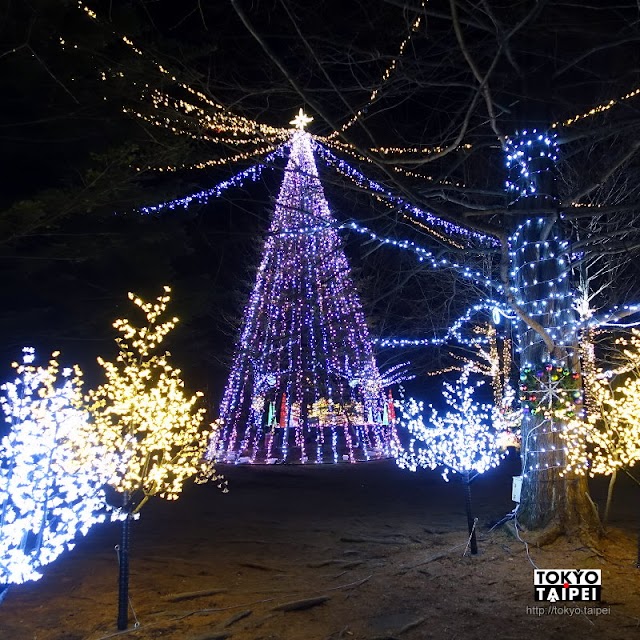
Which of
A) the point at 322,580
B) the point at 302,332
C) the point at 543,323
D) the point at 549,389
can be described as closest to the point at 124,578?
the point at 322,580

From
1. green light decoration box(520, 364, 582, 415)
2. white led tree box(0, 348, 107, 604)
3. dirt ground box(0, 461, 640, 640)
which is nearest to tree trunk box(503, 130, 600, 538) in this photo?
green light decoration box(520, 364, 582, 415)

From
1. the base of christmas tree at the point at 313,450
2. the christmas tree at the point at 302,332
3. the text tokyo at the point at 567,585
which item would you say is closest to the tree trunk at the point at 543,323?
the text tokyo at the point at 567,585

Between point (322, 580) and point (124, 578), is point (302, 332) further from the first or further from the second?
point (124, 578)

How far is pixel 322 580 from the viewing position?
20.6ft

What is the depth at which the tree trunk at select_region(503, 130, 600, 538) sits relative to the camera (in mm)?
6531

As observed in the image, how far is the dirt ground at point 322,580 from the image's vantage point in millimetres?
4754

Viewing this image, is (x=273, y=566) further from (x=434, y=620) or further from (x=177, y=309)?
(x=177, y=309)

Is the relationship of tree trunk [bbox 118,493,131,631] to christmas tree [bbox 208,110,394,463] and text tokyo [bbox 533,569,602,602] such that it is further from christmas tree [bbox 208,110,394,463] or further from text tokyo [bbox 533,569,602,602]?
christmas tree [bbox 208,110,394,463]

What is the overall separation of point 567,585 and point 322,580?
2656mm

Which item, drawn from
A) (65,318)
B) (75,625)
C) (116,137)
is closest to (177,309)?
(65,318)

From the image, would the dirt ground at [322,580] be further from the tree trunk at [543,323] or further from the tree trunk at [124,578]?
the tree trunk at [543,323]

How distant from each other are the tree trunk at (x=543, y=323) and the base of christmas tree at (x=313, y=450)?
9.68 metres

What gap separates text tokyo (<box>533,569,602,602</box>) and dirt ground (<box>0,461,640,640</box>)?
0.37ft

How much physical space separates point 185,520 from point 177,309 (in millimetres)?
5462
